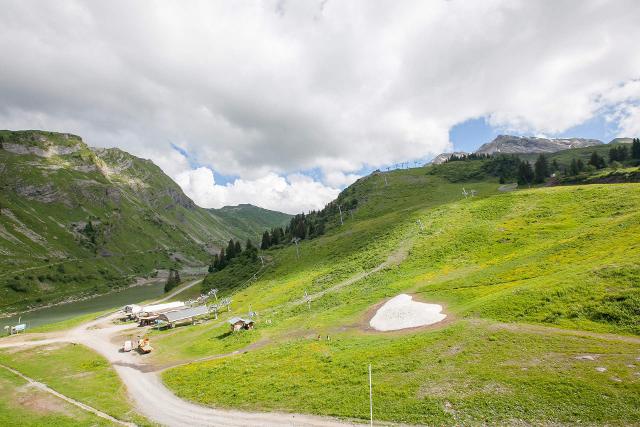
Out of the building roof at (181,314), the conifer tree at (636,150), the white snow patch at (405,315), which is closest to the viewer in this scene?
the white snow patch at (405,315)

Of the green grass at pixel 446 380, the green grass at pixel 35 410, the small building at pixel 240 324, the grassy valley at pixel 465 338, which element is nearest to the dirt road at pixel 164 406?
the green grass at pixel 446 380

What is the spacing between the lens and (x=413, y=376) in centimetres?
3098

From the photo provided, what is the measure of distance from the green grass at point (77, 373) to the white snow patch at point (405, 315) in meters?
30.6

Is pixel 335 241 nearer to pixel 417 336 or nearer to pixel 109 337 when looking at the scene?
pixel 109 337

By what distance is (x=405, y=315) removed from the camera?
48.6 metres

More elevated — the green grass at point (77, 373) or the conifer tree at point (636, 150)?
the conifer tree at point (636, 150)

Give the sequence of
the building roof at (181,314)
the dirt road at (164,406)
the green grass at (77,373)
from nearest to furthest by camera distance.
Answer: the dirt road at (164,406) < the green grass at (77,373) < the building roof at (181,314)

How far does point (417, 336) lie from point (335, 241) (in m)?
95.3

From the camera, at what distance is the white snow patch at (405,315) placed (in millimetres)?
45281

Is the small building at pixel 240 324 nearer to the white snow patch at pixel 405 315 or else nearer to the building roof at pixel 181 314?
the white snow patch at pixel 405 315

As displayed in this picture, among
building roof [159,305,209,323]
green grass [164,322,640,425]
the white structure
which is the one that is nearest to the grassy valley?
green grass [164,322,640,425]

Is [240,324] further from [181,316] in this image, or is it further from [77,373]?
[181,316]

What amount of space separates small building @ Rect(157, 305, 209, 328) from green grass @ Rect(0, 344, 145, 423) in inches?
746

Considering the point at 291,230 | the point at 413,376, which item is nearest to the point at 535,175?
the point at 291,230
